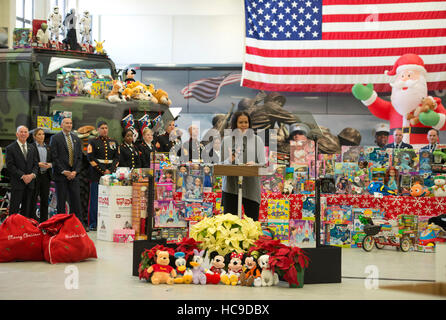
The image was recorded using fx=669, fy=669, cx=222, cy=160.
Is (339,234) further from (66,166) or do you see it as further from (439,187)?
(66,166)

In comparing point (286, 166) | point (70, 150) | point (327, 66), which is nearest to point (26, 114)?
point (70, 150)

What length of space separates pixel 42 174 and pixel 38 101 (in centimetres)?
145

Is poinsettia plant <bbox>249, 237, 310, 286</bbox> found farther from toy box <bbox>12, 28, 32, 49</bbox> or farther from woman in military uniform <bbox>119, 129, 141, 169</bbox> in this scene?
toy box <bbox>12, 28, 32, 49</bbox>

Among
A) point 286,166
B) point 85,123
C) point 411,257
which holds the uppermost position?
point 85,123

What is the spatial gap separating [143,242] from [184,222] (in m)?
2.03

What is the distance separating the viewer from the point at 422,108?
9.36m

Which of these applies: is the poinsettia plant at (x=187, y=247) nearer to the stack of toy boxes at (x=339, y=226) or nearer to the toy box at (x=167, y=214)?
the toy box at (x=167, y=214)

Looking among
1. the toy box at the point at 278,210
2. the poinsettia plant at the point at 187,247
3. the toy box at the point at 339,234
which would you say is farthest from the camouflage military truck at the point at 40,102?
the poinsettia plant at the point at 187,247

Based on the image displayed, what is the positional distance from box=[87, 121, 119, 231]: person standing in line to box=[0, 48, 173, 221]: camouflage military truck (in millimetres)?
512

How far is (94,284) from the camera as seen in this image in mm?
4711

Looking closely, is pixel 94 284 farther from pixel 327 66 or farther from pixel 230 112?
pixel 230 112

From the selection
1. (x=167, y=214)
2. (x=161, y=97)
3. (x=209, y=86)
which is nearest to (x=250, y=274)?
(x=167, y=214)

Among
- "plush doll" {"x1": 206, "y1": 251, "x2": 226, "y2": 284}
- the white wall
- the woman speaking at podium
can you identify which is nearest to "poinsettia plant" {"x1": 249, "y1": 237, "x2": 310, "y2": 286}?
"plush doll" {"x1": 206, "y1": 251, "x2": 226, "y2": 284}

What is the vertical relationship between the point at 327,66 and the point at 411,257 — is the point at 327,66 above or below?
above
